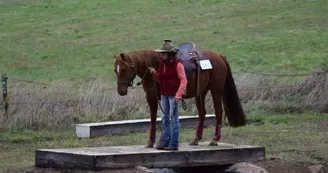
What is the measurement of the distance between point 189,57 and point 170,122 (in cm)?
120

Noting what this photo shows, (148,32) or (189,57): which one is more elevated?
(189,57)

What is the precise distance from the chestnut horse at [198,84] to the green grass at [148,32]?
15.0m

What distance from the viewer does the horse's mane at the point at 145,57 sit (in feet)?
43.9

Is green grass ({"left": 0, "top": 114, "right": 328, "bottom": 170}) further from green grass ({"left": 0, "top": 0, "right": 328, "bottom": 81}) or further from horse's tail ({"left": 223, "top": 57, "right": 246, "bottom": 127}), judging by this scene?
green grass ({"left": 0, "top": 0, "right": 328, "bottom": 81})

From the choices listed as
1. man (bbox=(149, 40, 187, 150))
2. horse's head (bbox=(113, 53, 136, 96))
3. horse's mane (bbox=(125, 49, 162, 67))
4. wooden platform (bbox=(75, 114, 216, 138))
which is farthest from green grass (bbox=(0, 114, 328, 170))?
horse's mane (bbox=(125, 49, 162, 67))

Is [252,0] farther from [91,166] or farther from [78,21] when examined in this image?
[91,166]

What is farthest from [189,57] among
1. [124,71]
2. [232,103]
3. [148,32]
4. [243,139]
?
[148,32]

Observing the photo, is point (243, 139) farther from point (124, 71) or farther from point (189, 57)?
point (124, 71)

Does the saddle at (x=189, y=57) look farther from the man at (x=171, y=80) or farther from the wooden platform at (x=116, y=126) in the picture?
the wooden platform at (x=116, y=126)

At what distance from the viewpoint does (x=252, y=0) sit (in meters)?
46.8

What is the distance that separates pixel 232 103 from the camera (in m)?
15.1

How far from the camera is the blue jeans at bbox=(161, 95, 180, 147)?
1316cm

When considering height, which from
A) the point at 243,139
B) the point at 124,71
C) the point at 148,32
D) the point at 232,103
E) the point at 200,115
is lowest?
the point at 243,139

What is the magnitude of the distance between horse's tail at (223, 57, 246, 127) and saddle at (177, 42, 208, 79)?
2.84 ft
